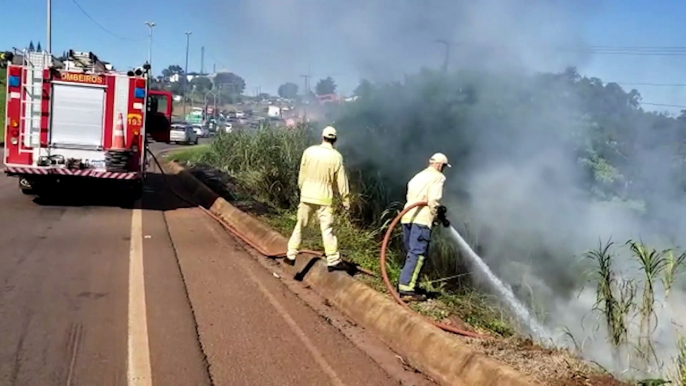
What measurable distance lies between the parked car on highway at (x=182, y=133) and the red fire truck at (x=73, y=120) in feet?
90.1

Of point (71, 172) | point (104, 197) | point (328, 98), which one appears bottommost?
point (104, 197)

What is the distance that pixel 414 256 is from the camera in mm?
6332

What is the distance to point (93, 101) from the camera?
12078 millimetres

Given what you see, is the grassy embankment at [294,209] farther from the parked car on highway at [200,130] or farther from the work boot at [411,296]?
the parked car on highway at [200,130]

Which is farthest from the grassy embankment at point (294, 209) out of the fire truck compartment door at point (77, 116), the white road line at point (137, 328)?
the fire truck compartment door at point (77, 116)

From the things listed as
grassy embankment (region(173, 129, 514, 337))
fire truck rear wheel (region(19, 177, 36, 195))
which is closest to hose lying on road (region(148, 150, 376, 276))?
grassy embankment (region(173, 129, 514, 337))

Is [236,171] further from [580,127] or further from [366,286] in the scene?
[366,286]

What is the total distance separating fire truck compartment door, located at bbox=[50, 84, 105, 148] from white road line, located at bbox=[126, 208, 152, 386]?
4024mm

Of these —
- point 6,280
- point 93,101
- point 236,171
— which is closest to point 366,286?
point 6,280

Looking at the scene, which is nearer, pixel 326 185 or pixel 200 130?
pixel 326 185

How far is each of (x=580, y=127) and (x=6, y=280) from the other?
32.4 ft

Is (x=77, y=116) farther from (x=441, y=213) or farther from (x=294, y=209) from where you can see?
(x=441, y=213)

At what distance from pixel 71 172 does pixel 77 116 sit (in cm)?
97

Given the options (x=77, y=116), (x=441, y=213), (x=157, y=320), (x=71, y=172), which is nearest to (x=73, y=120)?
(x=77, y=116)
